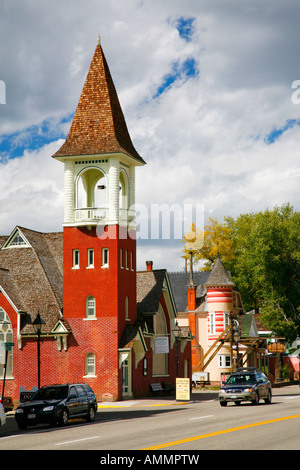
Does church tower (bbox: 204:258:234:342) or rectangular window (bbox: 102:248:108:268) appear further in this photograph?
church tower (bbox: 204:258:234:342)

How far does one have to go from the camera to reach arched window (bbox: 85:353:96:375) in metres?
44.6

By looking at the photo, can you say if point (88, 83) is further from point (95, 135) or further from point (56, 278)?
point (56, 278)

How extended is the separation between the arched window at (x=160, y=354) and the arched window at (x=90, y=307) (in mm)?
5839

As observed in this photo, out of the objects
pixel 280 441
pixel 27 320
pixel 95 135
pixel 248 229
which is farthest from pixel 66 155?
pixel 248 229

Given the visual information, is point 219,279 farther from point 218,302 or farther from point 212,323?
point 212,323

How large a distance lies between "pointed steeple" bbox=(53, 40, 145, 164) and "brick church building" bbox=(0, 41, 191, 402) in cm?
7

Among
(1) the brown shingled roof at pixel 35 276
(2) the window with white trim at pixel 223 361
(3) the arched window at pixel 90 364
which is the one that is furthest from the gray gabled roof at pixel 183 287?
(3) the arched window at pixel 90 364

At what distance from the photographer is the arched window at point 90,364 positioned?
146ft

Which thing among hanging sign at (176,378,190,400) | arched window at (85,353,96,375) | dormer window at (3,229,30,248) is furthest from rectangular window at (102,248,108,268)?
hanging sign at (176,378,190,400)

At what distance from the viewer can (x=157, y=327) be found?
5047 centimetres

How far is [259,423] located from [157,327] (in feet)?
90.5

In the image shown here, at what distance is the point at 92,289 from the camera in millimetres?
45250

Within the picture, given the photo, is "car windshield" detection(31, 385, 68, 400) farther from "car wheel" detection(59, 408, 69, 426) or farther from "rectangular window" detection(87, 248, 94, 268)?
"rectangular window" detection(87, 248, 94, 268)

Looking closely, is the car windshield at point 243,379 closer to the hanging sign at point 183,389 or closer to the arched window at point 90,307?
the hanging sign at point 183,389
